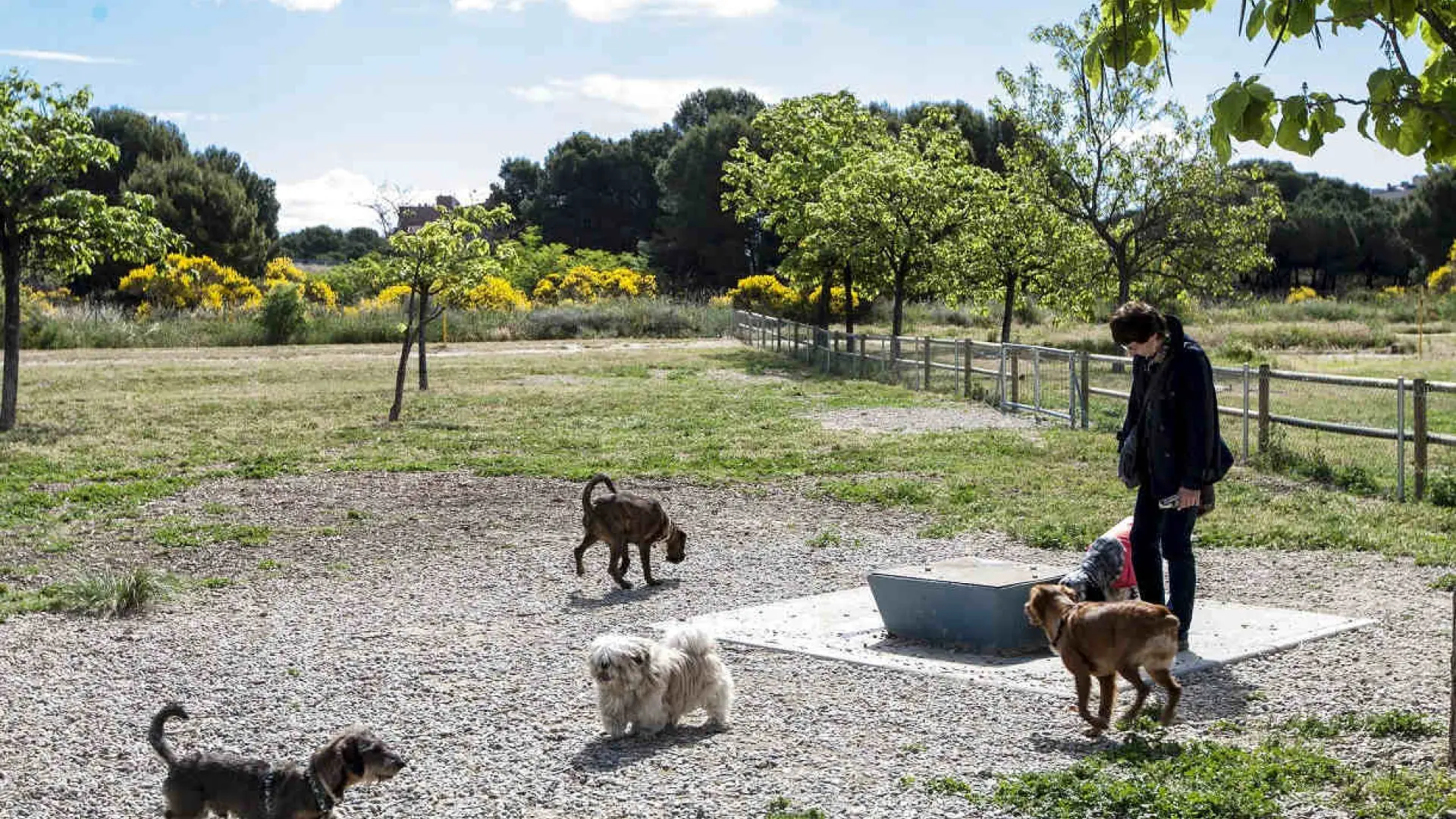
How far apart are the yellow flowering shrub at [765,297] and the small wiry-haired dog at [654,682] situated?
1755 inches

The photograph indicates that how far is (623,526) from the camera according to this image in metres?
9.00

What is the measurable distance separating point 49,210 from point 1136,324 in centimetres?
1763

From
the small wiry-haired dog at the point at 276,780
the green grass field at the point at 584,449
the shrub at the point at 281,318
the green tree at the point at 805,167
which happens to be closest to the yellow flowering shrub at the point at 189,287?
the shrub at the point at 281,318

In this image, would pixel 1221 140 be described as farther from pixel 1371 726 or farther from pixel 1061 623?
pixel 1371 726

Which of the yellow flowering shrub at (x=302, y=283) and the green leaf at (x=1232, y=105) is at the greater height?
Answer: the yellow flowering shrub at (x=302, y=283)

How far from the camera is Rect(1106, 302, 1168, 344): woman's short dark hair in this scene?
6.36m

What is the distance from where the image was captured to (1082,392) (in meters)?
18.5

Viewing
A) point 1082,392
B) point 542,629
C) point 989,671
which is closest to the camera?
point 989,671

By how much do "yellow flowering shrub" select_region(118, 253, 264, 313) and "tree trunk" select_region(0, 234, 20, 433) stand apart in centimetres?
3069

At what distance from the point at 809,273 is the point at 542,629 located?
102 ft

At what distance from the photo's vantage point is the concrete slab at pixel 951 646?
21.7 feet

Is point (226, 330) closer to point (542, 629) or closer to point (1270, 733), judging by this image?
point (542, 629)

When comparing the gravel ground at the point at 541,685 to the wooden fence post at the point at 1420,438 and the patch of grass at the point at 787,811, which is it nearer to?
the patch of grass at the point at 787,811

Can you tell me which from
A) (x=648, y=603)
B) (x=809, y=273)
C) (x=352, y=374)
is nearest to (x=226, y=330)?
(x=352, y=374)
